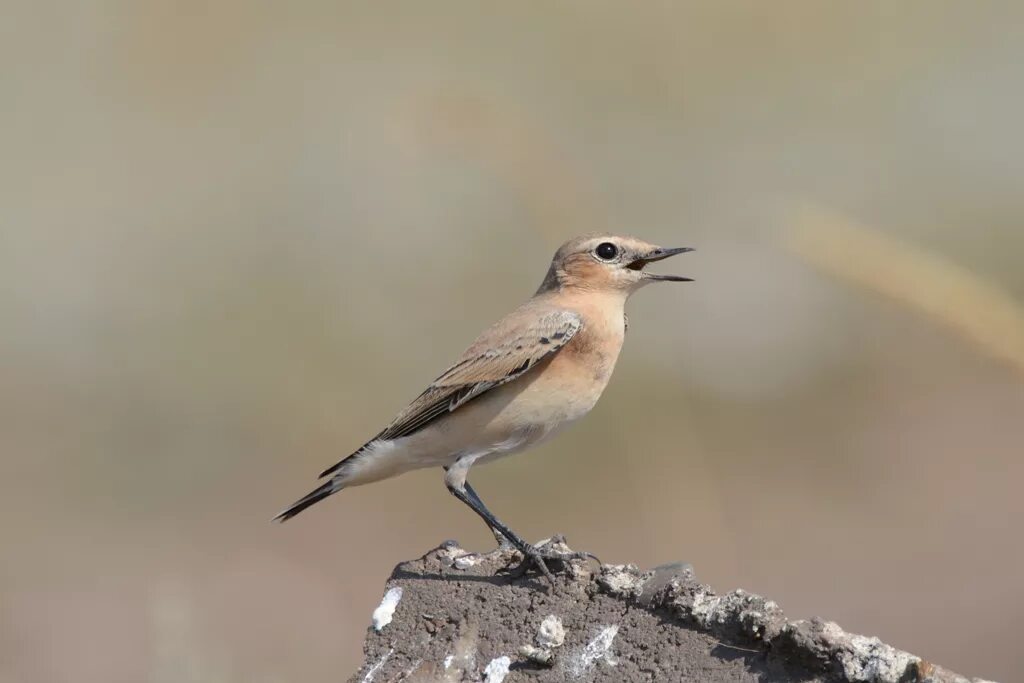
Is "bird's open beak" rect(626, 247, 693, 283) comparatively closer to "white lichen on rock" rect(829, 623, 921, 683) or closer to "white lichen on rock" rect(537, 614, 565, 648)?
"white lichen on rock" rect(537, 614, 565, 648)

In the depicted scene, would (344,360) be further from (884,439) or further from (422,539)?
(884,439)

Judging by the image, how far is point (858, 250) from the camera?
23.6 ft

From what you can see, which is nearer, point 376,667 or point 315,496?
point 376,667

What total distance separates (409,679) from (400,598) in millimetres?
713

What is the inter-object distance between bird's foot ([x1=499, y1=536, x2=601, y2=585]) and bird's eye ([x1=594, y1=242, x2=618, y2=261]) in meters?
1.99

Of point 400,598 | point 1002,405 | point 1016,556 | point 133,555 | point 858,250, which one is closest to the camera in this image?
point 858,250

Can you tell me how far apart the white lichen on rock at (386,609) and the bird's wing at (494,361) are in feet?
4.33

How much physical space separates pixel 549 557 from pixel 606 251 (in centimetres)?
220

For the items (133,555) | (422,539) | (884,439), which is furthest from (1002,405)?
(133,555)

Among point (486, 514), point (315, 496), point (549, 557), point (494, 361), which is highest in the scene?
point (494, 361)

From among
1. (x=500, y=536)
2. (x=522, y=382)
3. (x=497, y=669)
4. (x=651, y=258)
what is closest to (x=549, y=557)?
(x=497, y=669)

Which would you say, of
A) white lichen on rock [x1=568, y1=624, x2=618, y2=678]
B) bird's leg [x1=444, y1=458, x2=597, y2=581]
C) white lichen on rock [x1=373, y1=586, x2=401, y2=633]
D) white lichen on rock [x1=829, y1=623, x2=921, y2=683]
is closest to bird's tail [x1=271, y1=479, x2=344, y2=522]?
bird's leg [x1=444, y1=458, x2=597, y2=581]

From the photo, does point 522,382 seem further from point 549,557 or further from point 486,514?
point 549,557

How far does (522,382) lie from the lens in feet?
28.9
